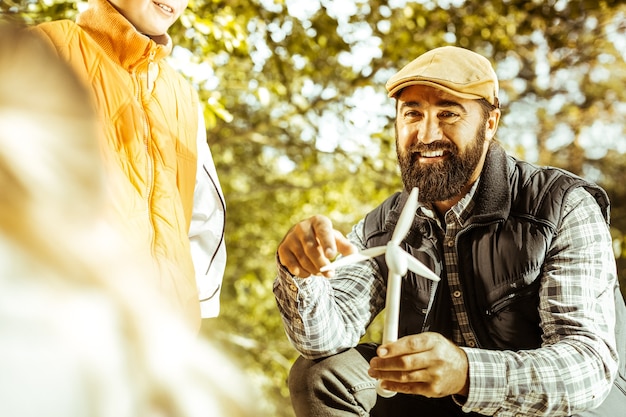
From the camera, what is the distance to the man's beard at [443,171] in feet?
6.07

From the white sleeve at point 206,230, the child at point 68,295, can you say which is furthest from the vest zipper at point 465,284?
the child at point 68,295

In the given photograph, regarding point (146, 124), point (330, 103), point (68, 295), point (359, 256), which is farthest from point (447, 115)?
point (330, 103)

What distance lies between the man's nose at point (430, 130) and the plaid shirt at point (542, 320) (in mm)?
167

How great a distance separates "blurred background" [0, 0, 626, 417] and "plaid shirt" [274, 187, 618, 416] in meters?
0.26

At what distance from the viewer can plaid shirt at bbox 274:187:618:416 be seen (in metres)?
1.49

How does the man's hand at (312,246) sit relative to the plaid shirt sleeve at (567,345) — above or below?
above

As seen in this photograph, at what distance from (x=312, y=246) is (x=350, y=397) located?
455 mm

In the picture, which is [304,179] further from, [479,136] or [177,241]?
[177,241]

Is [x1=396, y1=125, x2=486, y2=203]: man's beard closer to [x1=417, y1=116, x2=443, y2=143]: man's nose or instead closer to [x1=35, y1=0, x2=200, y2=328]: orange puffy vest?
A: [x1=417, y1=116, x2=443, y2=143]: man's nose

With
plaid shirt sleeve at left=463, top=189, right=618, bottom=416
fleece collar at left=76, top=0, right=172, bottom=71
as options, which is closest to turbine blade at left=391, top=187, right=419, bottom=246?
plaid shirt sleeve at left=463, top=189, right=618, bottom=416

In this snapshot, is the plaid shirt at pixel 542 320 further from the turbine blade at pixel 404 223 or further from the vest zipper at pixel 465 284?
the turbine blade at pixel 404 223

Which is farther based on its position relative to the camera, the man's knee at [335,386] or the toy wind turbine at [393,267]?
the man's knee at [335,386]

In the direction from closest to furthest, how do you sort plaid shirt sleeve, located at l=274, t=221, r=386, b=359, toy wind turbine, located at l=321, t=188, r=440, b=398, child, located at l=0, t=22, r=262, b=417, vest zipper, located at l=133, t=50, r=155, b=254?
child, located at l=0, t=22, r=262, b=417 < toy wind turbine, located at l=321, t=188, r=440, b=398 < vest zipper, located at l=133, t=50, r=155, b=254 < plaid shirt sleeve, located at l=274, t=221, r=386, b=359

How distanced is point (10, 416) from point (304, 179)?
5.61m
